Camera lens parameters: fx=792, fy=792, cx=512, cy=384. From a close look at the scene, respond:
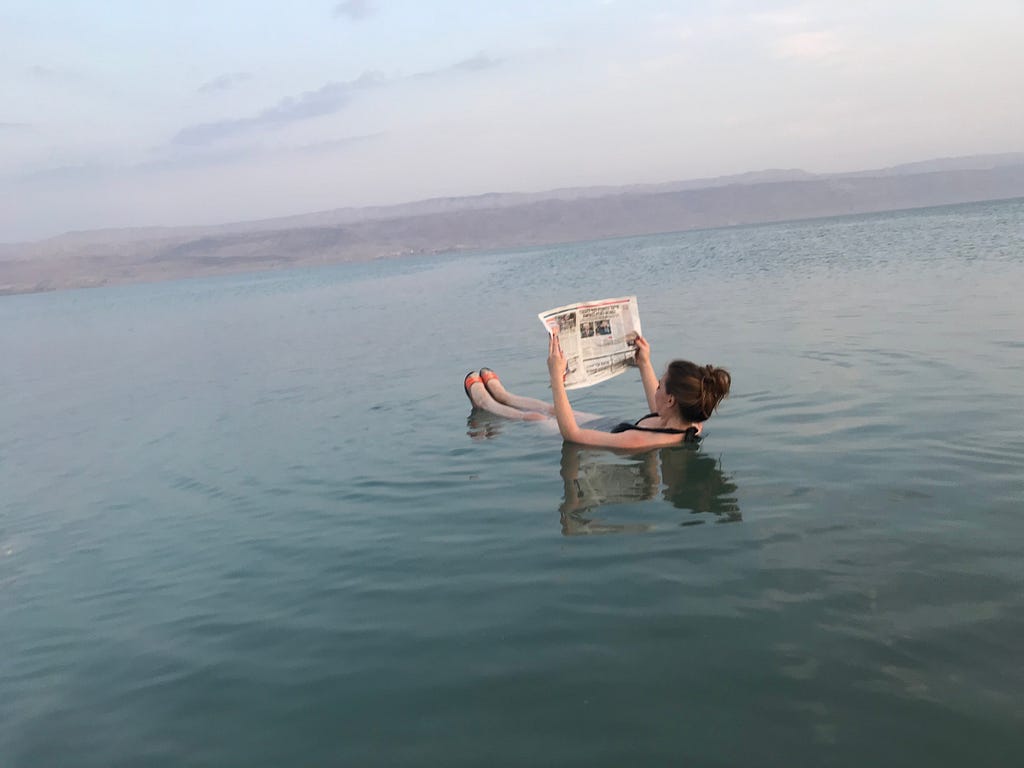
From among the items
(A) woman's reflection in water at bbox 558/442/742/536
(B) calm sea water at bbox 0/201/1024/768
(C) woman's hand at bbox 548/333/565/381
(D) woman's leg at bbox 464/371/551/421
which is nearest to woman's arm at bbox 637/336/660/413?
(A) woman's reflection in water at bbox 558/442/742/536

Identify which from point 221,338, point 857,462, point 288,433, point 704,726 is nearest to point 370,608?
point 704,726

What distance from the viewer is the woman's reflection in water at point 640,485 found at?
598cm

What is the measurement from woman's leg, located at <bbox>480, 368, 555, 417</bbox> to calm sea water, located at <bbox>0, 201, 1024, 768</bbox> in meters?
0.41

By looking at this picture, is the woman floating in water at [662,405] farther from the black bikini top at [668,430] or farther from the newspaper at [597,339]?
the newspaper at [597,339]

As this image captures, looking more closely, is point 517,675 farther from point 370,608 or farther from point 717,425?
point 717,425

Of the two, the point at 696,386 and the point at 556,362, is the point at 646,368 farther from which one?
the point at 556,362

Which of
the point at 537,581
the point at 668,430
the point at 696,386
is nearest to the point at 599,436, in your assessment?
the point at 668,430

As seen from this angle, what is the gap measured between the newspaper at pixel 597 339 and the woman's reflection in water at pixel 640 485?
2.70 ft

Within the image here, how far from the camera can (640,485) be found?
6898 millimetres

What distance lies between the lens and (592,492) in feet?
22.3

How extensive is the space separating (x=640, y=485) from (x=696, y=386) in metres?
1.00

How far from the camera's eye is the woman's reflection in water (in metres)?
5.98

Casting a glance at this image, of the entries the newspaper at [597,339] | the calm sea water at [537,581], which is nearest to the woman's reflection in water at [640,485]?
the calm sea water at [537,581]

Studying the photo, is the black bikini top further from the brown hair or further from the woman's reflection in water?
the brown hair
